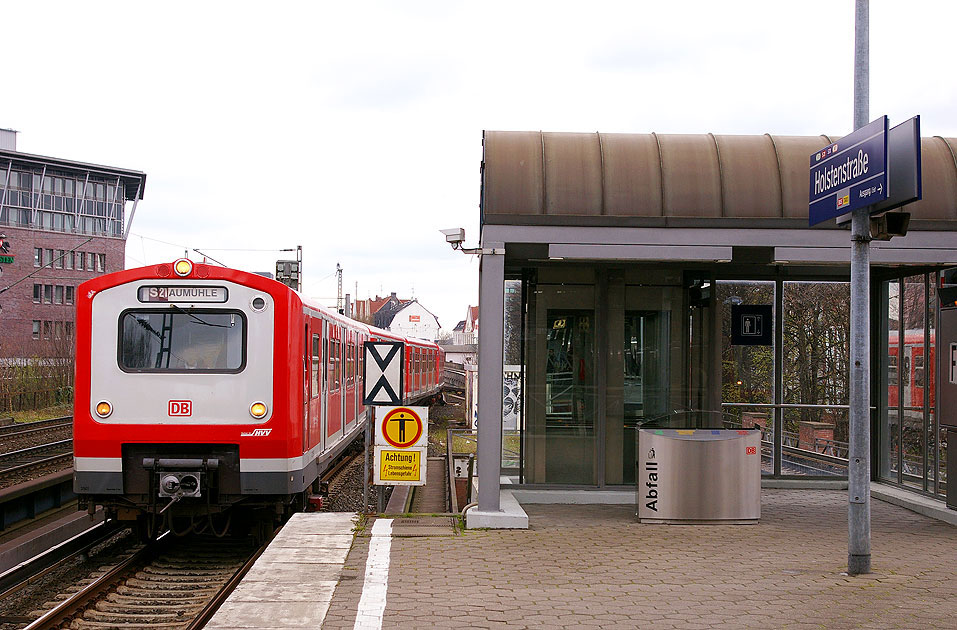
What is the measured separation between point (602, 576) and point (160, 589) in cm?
424

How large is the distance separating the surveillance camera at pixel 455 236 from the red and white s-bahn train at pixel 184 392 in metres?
1.75

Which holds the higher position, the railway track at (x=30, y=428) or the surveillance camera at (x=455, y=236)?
the surveillance camera at (x=455, y=236)

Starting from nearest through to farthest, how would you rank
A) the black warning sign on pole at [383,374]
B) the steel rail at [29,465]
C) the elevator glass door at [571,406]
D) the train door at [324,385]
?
the black warning sign on pole at [383,374], the elevator glass door at [571,406], the train door at [324,385], the steel rail at [29,465]

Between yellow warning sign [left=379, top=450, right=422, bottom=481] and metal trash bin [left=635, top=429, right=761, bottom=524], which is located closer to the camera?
metal trash bin [left=635, top=429, right=761, bottom=524]

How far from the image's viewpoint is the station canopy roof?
31.7 feet

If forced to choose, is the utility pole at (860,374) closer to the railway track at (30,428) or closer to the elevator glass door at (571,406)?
the elevator glass door at (571,406)

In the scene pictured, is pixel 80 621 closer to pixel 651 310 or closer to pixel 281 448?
A: pixel 281 448

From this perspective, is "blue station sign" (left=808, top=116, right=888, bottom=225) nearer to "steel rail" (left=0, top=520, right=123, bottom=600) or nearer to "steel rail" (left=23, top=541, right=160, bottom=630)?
"steel rail" (left=23, top=541, right=160, bottom=630)

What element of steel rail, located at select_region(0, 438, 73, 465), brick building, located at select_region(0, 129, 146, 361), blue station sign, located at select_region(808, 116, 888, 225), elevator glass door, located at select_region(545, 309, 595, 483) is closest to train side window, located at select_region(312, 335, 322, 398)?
elevator glass door, located at select_region(545, 309, 595, 483)

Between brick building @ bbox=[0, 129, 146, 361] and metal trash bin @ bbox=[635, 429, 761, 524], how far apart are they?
5456 centimetres

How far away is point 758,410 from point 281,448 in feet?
19.3

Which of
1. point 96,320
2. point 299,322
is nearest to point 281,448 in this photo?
point 299,322

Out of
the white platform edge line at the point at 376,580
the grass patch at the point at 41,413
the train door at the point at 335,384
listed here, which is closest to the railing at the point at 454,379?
the grass patch at the point at 41,413

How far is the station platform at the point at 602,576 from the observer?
6406 millimetres
